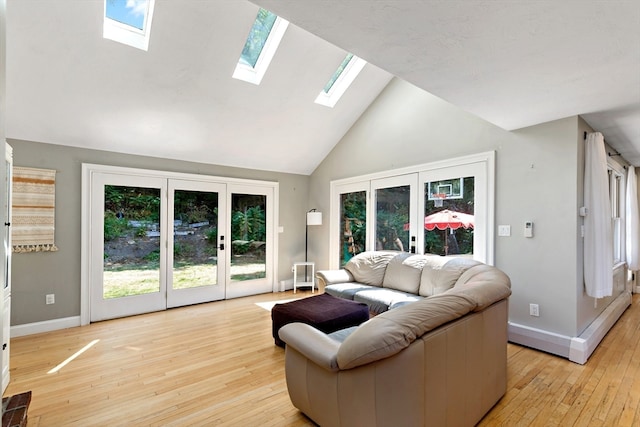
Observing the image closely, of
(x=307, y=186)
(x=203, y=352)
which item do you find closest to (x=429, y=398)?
(x=203, y=352)

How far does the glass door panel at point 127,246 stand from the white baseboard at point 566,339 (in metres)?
4.62

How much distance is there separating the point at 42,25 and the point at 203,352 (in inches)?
130

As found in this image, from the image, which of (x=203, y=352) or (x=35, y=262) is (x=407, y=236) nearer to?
(x=203, y=352)

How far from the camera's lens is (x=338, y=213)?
18.3 ft

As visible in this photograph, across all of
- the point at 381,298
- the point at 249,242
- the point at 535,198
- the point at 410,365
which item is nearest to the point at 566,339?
the point at 535,198

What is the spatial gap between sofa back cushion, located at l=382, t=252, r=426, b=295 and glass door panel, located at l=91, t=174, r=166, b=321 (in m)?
3.27

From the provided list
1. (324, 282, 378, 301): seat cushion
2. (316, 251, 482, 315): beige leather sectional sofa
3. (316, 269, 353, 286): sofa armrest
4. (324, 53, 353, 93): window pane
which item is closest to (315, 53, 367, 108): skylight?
(324, 53, 353, 93): window pane

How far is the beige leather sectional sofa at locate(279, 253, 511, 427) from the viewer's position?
148cm

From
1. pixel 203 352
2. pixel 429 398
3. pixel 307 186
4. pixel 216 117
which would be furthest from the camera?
pixel 307 186

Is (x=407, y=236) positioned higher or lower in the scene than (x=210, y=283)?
higher

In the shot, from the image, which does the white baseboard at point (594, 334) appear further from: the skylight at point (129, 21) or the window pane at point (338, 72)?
the skylight at point (129, 21)

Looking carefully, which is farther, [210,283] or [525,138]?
[210,283]

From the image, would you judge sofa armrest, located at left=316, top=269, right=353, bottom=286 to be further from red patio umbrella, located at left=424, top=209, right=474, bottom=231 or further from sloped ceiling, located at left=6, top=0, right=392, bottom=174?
sloped ceiling, located at left=6, top=0, right=392, bottom=174

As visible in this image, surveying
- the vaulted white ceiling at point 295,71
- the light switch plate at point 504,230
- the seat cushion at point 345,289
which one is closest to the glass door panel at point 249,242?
the vaulted white ceiling at point 295,71
